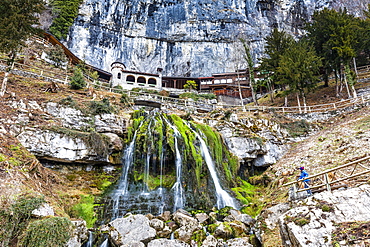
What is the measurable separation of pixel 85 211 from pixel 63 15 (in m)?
45.1

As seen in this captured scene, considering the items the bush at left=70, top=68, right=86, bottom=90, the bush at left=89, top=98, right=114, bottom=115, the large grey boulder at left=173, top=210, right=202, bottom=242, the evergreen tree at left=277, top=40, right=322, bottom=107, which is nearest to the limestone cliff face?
the evergreen tree at left=277, top=40, right=322, bottom=107

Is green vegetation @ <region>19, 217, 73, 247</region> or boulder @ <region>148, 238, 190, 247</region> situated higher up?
green vegetation @ <region>19, 217, 73, 247</region>

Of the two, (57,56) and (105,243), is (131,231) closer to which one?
(105,243)

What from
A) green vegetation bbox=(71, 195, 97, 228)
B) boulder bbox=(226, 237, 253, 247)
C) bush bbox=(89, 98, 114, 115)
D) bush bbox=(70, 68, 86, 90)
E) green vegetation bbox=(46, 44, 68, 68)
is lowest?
boulder bbox=(226, 237, 253, 247)

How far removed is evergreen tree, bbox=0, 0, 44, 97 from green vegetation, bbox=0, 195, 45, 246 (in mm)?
9597

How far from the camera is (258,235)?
29.4ft

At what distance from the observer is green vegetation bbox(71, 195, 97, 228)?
1020 cm

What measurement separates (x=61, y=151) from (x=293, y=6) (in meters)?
58.9

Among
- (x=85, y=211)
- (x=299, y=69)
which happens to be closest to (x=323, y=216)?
(x=85, y=211)

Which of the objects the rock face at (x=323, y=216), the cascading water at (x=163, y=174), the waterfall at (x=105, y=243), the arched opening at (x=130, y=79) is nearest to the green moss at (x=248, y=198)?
the cascading water at (x=163, y=174)

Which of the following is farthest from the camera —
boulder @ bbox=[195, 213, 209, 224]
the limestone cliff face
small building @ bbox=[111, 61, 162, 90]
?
the limestone cliff face

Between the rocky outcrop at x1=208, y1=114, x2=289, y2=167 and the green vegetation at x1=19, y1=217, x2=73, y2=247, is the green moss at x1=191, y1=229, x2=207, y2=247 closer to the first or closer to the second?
the green vegetation at x1=19, y1=217, x2=73, y2=247

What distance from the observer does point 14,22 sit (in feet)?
47.8

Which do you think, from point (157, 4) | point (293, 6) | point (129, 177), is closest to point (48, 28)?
point (157, 4)
